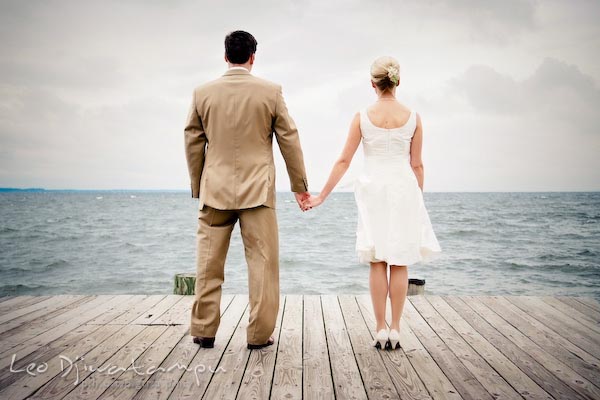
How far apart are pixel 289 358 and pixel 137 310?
1.85 m

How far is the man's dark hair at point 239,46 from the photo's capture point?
2.63 m

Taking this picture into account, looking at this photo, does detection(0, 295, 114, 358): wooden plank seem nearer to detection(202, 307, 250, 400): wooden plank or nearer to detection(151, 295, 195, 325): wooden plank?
detection(151, 295, 195, 325): wooden plank

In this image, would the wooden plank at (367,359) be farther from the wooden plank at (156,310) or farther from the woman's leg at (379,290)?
the wooden plank at (156,310)

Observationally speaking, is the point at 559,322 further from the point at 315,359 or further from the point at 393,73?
the point at 393,73

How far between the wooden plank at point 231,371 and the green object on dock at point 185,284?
1.38m

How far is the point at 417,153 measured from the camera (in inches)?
111

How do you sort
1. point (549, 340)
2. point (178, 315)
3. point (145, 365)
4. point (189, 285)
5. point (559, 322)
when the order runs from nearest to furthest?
point (145, 365), point (549, 340), point (559, 322), point (178, 315), point (189, 285)

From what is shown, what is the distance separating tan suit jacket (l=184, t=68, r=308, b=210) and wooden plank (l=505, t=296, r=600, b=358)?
7.85 ft

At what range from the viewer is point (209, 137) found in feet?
8.76

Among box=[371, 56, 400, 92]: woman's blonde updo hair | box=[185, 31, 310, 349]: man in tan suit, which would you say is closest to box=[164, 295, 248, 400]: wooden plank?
box=[185, 31, 310, 349]: man in tan suit

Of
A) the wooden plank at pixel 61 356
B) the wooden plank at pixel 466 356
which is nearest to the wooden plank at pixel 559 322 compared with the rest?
the wooden plank at pixel 466 356

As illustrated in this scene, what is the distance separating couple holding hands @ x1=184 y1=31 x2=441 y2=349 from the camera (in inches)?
103

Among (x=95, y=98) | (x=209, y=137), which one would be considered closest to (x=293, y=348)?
(x=209, y=137)

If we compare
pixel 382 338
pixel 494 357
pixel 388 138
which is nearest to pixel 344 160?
pixel 388 138
